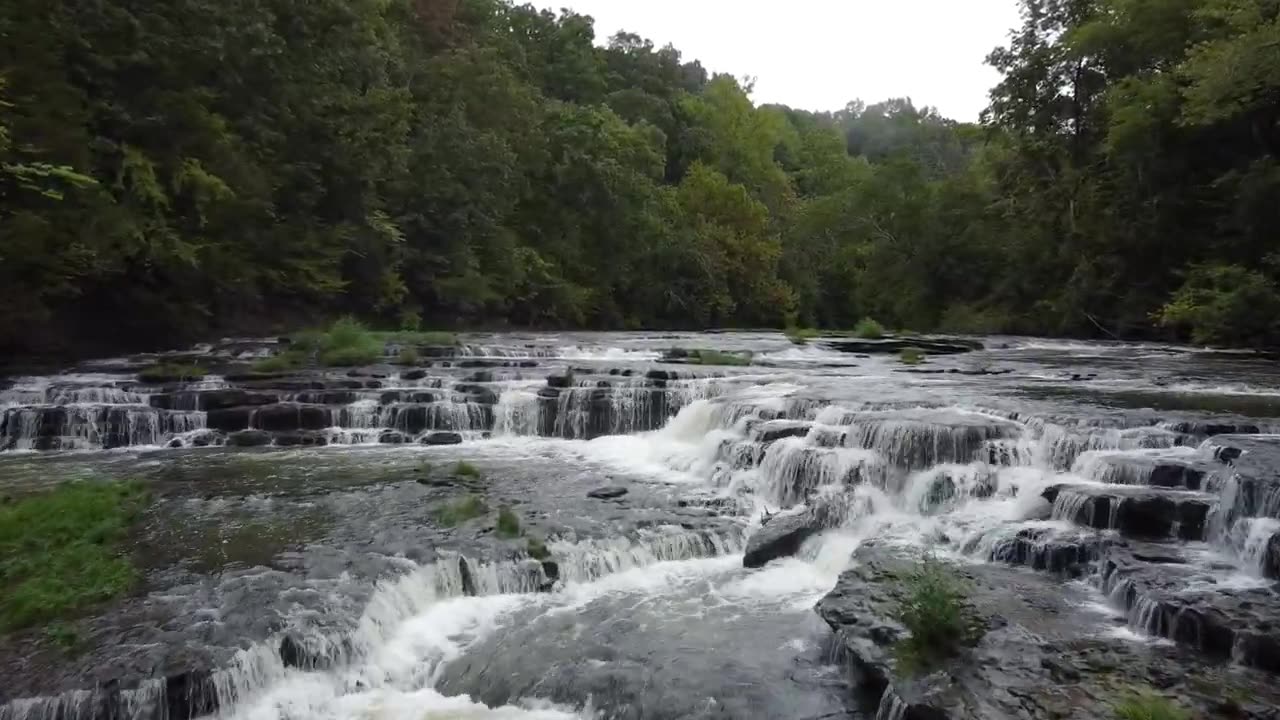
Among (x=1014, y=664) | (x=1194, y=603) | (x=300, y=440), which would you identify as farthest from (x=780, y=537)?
(x=300, y=440)

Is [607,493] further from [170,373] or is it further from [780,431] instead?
[170,373]

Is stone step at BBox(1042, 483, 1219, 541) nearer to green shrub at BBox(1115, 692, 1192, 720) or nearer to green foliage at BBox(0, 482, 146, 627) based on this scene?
green shrub at BBox(1115, 692, 1192, 720)

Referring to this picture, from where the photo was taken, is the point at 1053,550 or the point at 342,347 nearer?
the point at 1053,550

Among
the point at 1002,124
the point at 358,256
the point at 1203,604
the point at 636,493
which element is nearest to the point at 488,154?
the point at 358,256

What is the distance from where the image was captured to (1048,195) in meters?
31.7

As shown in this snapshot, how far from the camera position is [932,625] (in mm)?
5859

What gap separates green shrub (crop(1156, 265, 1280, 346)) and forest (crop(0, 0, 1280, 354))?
97 millimetres

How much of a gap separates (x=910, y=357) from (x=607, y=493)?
1193cm

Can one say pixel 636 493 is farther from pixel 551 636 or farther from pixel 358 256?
pixel 358 256

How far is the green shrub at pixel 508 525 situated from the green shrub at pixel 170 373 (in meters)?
10.2

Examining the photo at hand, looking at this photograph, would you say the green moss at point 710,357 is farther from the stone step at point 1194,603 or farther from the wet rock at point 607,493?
the stone step at point 1194,603

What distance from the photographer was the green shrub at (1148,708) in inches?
186

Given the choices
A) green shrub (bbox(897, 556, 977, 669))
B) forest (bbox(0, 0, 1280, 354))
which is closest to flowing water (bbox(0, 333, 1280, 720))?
green shrub (bbox(897, 556, 977, 669))

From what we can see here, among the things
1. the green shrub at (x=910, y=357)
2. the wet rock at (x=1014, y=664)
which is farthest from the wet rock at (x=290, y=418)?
the green shrub at (x=910, y=357)
